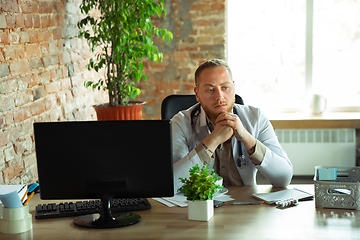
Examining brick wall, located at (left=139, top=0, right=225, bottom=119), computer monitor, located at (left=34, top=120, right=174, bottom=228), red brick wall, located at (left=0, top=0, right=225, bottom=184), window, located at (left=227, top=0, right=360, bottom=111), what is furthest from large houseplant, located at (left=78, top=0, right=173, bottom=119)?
computer monitor, located at (left=34, top=120, right=174, bottom=228)

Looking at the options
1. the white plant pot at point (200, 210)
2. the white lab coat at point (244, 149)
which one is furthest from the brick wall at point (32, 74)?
the white plant pot at point (200, 210)

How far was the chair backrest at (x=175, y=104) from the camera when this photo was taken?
7.50 feet

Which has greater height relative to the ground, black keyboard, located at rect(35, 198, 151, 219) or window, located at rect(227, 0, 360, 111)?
window, located at rect(227, 0, 360, 111)

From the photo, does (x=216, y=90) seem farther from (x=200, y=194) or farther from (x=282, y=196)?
(x=200, y=194)

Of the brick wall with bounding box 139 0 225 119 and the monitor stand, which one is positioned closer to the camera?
the monitor stand

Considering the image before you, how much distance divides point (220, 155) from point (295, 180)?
233 centimetres

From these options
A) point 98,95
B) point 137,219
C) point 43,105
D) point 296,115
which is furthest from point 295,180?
point 137,219

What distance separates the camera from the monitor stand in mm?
1331

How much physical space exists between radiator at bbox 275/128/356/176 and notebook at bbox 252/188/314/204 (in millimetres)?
2483

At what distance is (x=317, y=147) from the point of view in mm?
4059

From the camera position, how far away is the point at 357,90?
4324mm

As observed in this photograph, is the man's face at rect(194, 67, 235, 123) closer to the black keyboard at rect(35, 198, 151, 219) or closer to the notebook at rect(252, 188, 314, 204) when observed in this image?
the notebook at rect(252, 188, 314, 204)

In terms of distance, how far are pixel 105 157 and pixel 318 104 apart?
130 inches

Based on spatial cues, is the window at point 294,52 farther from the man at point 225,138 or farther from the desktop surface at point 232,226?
the desktop surface at point 232,226
